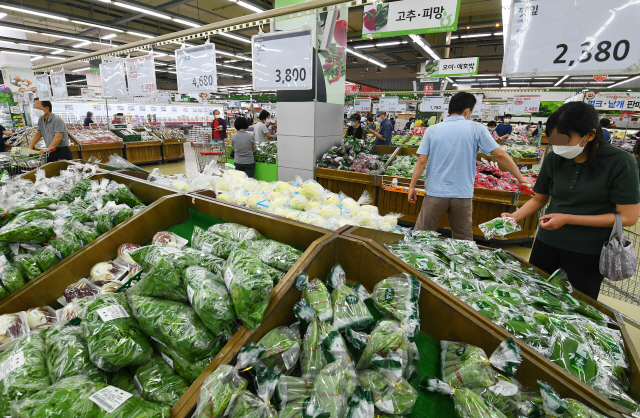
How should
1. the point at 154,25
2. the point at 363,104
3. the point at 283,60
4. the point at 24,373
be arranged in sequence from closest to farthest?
the point at 24,373
the point at 283,60
the point at 154,25
the point at 363,104

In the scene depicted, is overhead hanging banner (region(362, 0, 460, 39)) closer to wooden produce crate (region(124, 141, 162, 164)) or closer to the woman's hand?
the woman's hand

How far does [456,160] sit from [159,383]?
2937mm

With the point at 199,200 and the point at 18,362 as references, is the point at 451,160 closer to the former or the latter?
the point at 199,200

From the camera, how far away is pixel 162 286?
117 centimetres

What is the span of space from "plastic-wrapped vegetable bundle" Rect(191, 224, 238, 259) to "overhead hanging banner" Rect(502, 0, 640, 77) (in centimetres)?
243

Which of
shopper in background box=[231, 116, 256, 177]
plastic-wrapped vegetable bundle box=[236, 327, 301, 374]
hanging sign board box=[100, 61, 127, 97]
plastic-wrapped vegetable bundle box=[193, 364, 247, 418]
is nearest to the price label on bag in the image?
shopper in background box=[231, 116, 256, 177]

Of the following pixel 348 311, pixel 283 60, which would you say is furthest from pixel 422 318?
pixel 283 60

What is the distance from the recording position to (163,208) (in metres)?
2.12

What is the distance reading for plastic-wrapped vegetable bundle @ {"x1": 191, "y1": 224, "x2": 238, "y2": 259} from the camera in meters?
1.56

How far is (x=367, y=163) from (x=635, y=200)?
4374mm

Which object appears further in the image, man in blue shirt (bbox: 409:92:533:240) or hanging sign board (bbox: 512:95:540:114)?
hanging sign board (bbox: 512:95:540:114)

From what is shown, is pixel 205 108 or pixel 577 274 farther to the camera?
pixel 205 108

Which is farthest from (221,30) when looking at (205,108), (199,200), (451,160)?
(205,108)

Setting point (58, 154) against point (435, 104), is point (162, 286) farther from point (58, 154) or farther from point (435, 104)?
point (435, 104)
